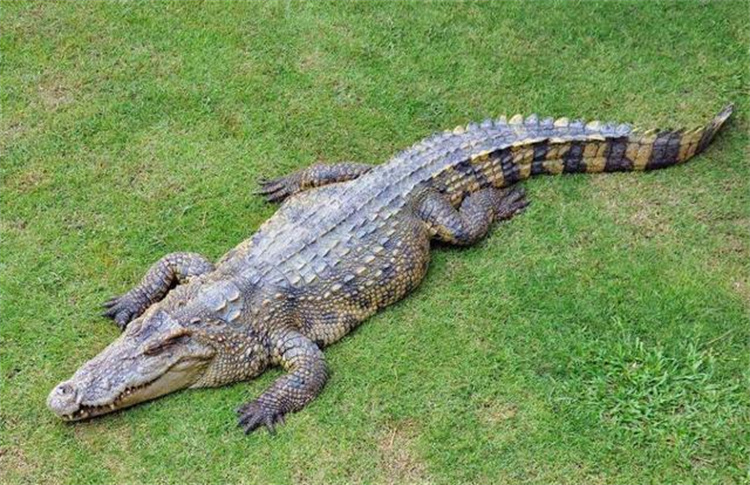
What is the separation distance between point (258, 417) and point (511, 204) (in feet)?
7.12

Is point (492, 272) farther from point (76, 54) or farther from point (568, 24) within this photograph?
point (76, 54)

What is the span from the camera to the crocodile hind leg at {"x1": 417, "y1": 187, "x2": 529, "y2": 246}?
16.4 feet

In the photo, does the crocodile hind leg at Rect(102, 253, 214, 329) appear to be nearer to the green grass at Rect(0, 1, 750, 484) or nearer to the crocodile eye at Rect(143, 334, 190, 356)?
the green grass at Rect(0, 1, 750, 484)

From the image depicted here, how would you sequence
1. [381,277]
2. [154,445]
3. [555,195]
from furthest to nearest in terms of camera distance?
[555,195], [381,277], [154,445]

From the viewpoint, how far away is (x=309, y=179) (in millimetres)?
5430

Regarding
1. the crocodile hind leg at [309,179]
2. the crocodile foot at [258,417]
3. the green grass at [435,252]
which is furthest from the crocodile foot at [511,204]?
the crocodile foot at [258,417]

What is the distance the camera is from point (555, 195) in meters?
5.35

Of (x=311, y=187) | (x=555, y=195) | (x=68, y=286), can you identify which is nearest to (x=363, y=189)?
(x=311, y=187)

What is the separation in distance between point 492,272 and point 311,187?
4.48ft

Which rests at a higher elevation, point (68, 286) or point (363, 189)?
point (363, 189)

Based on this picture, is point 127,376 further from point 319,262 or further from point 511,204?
point 511,204

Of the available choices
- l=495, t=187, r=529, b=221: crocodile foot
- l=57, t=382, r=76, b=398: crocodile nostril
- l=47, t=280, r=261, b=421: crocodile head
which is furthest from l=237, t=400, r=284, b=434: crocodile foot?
l=495, t=187, r=529, b=221: crocodile foot

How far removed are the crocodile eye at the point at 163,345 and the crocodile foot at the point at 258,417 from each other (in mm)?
486

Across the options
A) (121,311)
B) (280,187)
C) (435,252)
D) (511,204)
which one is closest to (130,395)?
(121,311)
